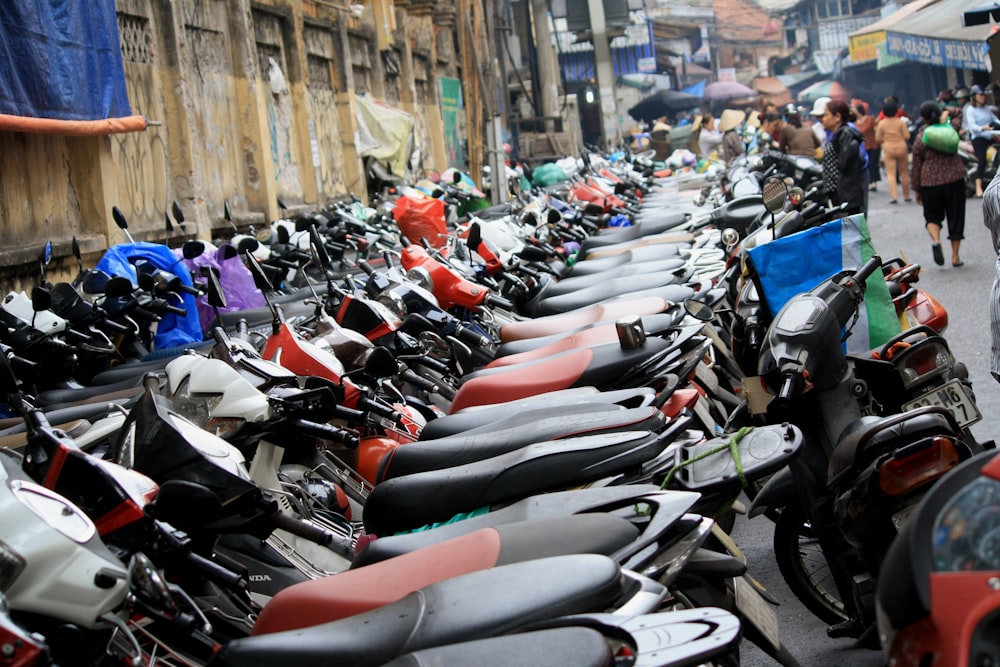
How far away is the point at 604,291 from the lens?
6969 millimetres

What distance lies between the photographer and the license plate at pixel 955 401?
386 centimetres

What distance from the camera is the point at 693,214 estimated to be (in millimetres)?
11219

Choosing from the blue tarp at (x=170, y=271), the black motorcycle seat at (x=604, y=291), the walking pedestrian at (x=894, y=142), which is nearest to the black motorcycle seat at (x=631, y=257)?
the black motorcycle seat at (x=604, y=291)

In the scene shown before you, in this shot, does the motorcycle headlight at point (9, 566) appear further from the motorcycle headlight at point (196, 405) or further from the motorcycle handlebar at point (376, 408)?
the motorcycle handlebar at point (376, 408)

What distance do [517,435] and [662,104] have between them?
3937cm

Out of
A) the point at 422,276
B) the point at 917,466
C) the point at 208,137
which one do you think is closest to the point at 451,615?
the point at 917,466

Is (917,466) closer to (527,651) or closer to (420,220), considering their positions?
(527,651)

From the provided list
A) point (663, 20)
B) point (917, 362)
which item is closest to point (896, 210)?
point (917, 362)

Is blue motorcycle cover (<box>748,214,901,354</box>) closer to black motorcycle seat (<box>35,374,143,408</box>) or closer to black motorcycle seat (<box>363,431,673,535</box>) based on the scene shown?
black motorcycle seat (<box>363,431,673,535</box>)

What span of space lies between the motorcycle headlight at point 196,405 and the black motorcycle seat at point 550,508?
2.48 ft

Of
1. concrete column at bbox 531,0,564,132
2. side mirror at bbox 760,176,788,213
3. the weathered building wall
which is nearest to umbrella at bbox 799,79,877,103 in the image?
concrete column at bbox 531,0,564,132

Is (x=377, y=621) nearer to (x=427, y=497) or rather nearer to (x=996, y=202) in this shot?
(x=427, y=497)

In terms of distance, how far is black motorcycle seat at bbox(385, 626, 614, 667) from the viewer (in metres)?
1.91

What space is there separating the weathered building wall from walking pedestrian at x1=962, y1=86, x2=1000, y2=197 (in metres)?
9.75
